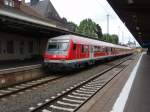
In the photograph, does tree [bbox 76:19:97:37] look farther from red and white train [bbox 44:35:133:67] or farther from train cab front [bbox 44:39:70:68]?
train cab front [bbox 44:39:70:68]

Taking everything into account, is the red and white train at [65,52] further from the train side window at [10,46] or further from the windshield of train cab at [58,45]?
the train side window at [10,46]

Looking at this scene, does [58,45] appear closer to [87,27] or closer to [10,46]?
[10,46]

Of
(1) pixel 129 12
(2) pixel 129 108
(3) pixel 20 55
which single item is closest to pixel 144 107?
(2) pixel 129 108

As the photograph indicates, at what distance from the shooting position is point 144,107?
10352 mm

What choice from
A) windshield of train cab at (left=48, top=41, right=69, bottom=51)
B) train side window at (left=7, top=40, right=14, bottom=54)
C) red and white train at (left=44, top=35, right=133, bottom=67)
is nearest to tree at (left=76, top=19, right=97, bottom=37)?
train side window at (left=7, top=40, right=14, bottom=54)

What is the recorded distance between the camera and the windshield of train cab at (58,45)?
69.3ft

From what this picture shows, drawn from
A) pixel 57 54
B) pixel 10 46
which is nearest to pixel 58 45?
pixel 57 54

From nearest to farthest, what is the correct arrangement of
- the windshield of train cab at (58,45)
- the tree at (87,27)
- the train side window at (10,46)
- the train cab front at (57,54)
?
the train cab front at (57,54), the windshield of train cab at (58,45), the train side window at (10,46), the tree at (87,27)

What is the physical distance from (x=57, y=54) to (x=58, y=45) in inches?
32.6

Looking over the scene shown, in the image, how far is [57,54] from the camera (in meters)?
21.0

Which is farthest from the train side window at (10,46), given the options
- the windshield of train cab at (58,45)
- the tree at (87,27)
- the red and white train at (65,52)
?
the tree at (87,27)

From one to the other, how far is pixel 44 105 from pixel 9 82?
561 centimetres

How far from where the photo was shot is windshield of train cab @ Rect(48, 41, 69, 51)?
69.3 feet

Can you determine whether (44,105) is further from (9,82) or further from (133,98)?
(9,82)
